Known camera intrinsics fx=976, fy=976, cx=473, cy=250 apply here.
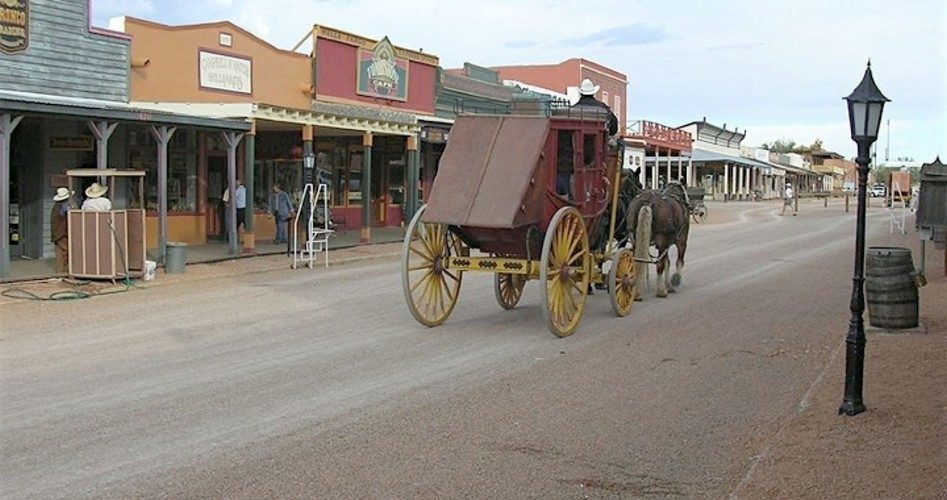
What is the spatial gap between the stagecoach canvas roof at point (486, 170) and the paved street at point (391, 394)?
4.69 ft

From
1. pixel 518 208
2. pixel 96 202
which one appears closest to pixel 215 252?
pixel 96 202

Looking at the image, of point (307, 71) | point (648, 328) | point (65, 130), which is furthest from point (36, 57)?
point (648, 328)

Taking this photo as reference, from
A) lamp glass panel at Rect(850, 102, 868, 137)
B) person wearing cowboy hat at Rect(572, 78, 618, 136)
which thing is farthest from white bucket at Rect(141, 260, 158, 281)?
lamp glass panel at Rect(850, 102, 868, 137)

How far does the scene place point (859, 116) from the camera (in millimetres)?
7695

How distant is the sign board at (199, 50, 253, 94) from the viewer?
22359 millimetres

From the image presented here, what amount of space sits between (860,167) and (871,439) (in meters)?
2.16

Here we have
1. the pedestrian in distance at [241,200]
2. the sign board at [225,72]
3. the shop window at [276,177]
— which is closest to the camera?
the sign board at [225,72]

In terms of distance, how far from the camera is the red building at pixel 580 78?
48875 millimetres

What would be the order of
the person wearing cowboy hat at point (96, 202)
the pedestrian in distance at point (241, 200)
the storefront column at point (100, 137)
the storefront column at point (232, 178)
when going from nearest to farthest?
the person wearing cowboy hat at point (96, 202) < the storefront column at point (100, 137) < the storefront column at point (232, 178) < the pedestrian in distance at point (241, 200)

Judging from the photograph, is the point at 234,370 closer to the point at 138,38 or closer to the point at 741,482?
the point at 741,482

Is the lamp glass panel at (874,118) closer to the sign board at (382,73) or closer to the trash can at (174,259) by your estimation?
the trash can at (174,259)

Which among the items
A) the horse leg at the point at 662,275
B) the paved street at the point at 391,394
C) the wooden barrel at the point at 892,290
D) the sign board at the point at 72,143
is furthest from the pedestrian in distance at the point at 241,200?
the wooden barrel at the point at 892,290

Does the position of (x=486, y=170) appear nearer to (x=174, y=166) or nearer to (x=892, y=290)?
(x=892, y=290)

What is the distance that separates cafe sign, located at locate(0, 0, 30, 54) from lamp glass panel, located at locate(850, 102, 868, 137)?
15472 mm
